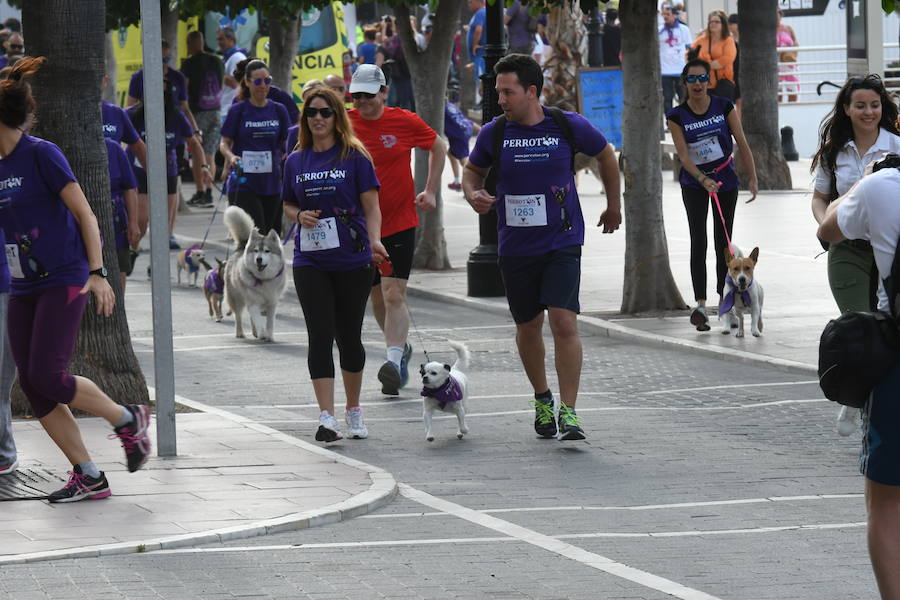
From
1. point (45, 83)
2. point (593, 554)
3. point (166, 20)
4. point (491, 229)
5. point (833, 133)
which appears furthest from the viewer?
point (166, 20)

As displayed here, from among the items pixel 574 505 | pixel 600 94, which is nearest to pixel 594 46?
pixel 600 94

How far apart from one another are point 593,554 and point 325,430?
2.88 metres

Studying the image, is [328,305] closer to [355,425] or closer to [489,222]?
[355,425]

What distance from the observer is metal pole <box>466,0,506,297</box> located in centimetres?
1513

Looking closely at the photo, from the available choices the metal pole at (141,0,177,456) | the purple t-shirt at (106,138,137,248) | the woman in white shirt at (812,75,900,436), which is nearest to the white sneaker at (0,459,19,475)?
the metal pole at (141,0,177,456)

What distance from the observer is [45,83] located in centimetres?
1011

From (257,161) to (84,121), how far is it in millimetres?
5185

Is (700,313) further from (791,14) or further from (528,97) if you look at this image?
(791,14)

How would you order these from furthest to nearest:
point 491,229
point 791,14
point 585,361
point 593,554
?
1. point 791,14
2. point 491,229
3. point 585,361
4. point 593,554

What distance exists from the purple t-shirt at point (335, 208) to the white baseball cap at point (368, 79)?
1228mm

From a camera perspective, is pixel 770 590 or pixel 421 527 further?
pixel 421 527

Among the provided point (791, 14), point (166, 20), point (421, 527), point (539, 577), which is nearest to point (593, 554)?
point (539, 577)

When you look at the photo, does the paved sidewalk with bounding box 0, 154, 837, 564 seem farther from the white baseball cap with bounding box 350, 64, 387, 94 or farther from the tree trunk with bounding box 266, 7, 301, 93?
the tree trunk with bounding box 266, 7, 301, 93

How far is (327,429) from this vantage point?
9547 mm
